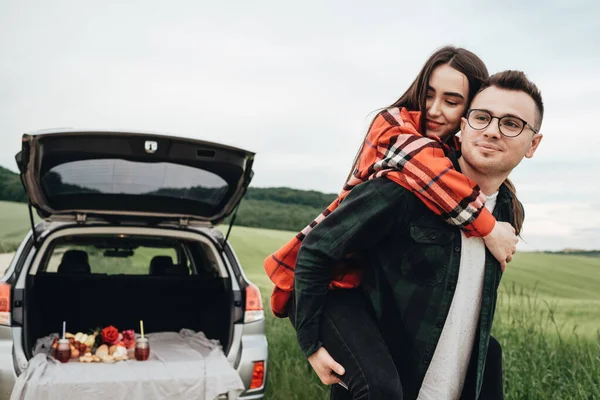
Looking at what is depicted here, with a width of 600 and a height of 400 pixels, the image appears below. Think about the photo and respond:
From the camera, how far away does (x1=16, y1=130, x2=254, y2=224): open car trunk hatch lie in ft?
11.3

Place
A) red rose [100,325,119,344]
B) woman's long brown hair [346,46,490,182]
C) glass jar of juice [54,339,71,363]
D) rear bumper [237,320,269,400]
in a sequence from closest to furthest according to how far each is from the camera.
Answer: woman's long brown hair [346,46,490,182]
rear bumper [237,320,269,400]
glass jar of juice [54,339,71,363]
red rose [100,325,119,344]

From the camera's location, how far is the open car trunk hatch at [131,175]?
11.3ft

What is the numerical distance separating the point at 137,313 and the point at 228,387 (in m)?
1.35

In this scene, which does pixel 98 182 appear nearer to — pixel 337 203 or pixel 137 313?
pixel 137 313

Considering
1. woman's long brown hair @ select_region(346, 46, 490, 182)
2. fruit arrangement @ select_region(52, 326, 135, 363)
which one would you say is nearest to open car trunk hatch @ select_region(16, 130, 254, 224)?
fruit arrangement @ select_region(52, 326, 135, 363)

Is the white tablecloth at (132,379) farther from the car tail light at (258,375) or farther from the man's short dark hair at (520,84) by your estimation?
the man's short dark hair at (520,84)

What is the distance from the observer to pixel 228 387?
3627 mm

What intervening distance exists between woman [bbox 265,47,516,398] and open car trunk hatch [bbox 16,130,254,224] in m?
1.88

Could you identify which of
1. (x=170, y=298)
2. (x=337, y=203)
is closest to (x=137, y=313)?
(x=170, y=298)

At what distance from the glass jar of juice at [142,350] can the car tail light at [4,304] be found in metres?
0.84

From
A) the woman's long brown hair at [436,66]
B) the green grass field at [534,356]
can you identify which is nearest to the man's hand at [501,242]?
the woman's long brown hair at [436,66]

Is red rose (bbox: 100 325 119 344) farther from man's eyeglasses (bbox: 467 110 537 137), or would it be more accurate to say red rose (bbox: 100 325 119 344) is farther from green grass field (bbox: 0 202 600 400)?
man's eyeglasses (bbox: 467 110 537 137)

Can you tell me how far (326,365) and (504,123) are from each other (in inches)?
28.4

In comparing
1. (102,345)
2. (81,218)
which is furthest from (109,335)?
(81,218)
